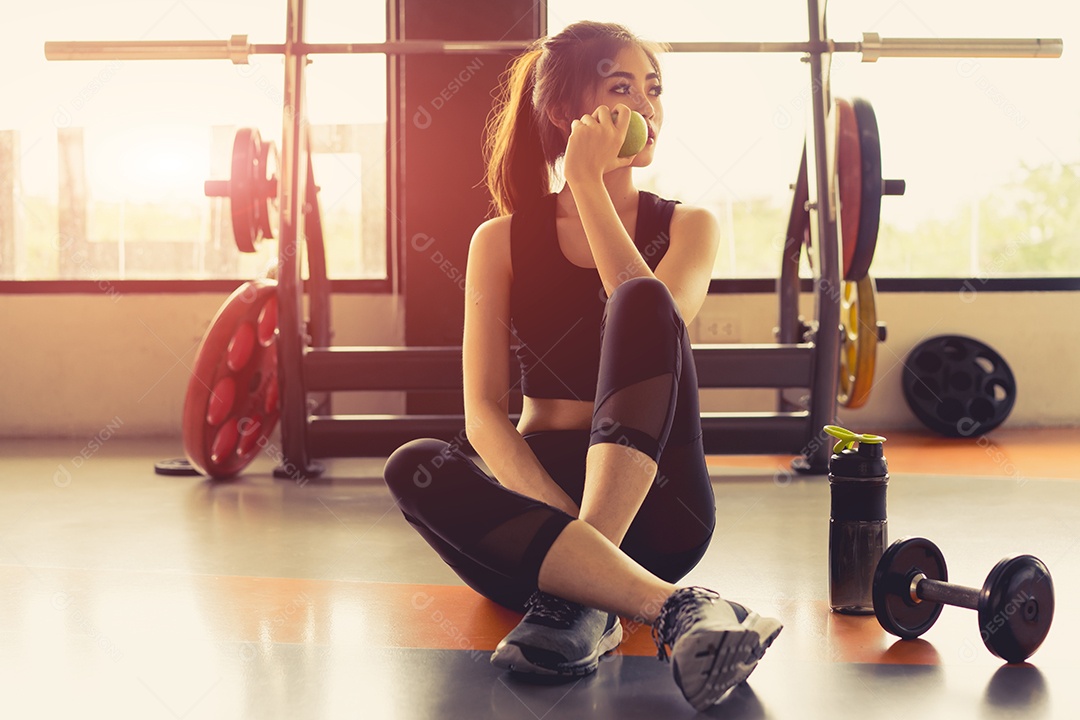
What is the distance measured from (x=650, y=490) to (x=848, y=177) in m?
1.98

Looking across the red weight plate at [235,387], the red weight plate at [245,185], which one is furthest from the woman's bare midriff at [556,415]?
the red weight plate at [245,185]

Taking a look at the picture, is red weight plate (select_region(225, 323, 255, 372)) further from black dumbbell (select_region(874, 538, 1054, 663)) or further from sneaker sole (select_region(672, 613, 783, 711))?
sneaker sole (select_region(672, 613, 783, 711))

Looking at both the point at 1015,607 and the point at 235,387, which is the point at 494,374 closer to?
the point at 1015,607

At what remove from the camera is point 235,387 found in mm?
3326

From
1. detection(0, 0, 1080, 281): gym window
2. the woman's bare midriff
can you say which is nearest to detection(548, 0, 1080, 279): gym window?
detection(0, 0, 1080, 281): gym window

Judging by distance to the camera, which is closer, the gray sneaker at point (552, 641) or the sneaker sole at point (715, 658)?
the sneaker sole at point (715, 658)

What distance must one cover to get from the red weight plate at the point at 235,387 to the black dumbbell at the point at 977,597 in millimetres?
2175

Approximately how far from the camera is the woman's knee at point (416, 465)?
147cm

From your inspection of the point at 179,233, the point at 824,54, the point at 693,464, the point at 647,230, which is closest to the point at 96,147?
the point at 179,233

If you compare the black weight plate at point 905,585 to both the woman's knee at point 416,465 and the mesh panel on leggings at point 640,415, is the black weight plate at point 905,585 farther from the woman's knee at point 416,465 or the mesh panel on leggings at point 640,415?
the woman's knee at point 416,465

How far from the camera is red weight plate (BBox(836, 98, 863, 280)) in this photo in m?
3.15

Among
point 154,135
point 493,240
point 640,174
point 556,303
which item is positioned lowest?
point 556,303

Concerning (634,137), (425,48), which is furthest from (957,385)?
(634,137)

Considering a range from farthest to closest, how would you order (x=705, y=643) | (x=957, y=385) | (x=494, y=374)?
(x=957, y=385) < (x=494, y=374) < (x=705, y=643)
